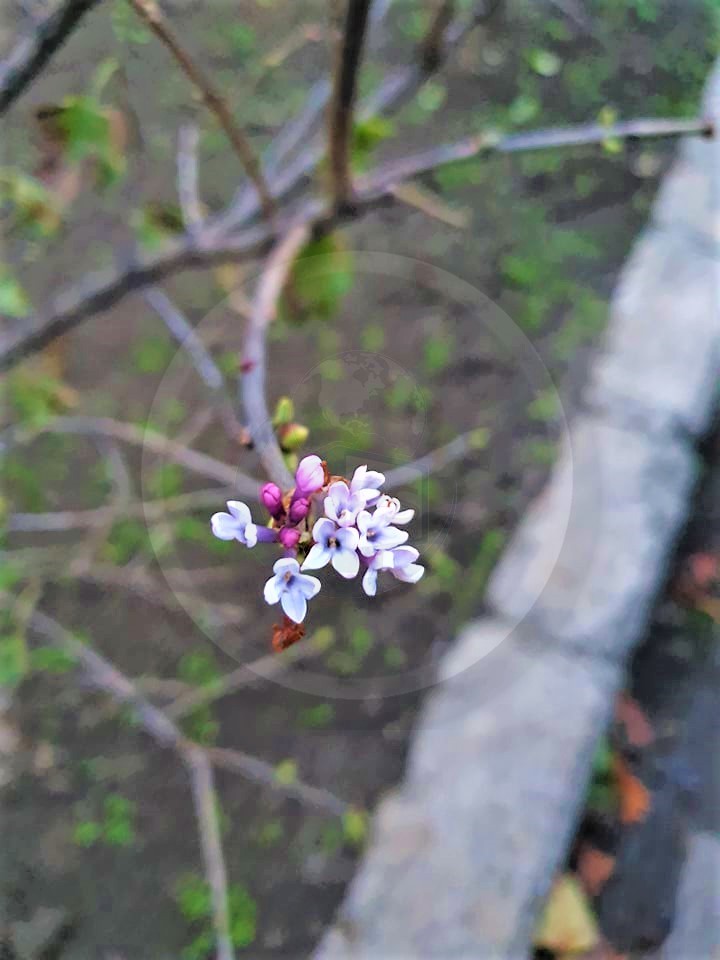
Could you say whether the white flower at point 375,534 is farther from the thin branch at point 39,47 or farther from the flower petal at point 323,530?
the thin branch at point 39,47

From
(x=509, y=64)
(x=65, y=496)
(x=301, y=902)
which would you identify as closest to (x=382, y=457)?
(x=65, y=496)

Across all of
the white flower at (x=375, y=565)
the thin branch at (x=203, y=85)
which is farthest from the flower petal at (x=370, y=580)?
the thin branch at (x=203, y=85)

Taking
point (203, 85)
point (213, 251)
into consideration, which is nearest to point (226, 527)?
point (203, 85)

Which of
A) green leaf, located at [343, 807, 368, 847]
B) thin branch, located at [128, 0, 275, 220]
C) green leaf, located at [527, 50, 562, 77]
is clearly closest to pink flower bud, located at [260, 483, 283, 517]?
thin branch, located at [128, 0, 275, 220]

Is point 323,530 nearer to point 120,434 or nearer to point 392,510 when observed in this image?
point 392,510

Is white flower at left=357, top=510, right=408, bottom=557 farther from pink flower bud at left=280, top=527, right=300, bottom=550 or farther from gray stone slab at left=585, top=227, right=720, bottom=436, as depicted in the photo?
gray stone slab at left=585, top=227, right=720, bottom=436

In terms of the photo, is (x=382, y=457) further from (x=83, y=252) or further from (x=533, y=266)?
(x=83, y=252)
